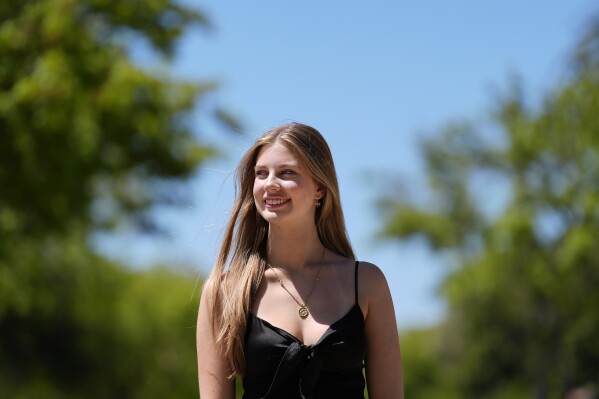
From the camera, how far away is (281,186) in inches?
168

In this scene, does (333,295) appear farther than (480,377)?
No

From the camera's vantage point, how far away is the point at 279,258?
14.6 ft

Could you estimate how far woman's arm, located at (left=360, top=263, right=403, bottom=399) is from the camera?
4270 mm

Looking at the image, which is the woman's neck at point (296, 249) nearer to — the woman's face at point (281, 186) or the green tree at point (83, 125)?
A: the woman's face at point (281, 186)

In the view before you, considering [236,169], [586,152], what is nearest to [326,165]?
[236,169]

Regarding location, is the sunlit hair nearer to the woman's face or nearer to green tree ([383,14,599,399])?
the woman's face

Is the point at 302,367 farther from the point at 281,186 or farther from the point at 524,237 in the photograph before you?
the point at 524,237

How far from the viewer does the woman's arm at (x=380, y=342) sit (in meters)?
4.27

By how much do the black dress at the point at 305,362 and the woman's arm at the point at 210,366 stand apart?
0.09m

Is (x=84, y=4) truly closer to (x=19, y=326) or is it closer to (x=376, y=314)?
(x=376, y=314)

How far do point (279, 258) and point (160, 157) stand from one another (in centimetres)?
1245

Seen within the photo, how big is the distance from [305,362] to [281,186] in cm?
64

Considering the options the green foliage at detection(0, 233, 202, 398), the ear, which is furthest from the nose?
the green foliage at detection(0, 233, 202, 398)

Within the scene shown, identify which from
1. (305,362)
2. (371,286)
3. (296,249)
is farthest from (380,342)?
(296,249)
